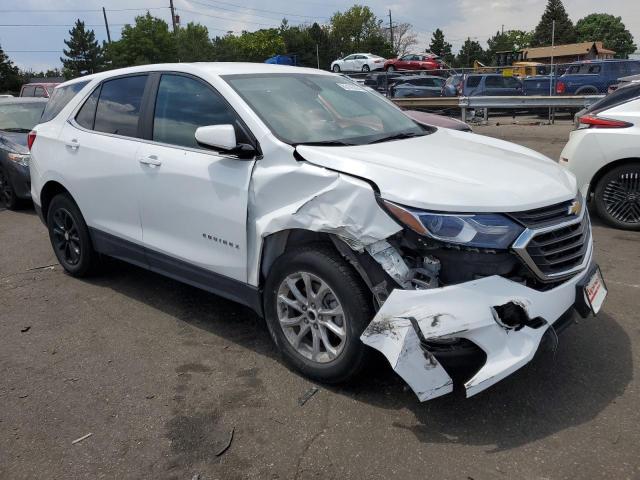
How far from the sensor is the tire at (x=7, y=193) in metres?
8.67

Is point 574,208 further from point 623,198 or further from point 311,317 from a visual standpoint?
point 623,198

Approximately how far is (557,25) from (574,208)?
10265 cm

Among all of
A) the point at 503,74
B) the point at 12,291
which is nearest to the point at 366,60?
the point at 503,74

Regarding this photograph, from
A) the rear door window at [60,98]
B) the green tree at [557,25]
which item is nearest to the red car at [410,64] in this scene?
the rear door window at [60,98]

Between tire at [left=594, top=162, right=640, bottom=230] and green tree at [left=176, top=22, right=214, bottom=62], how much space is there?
197 feet

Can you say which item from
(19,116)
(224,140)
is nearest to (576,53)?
(19,116)

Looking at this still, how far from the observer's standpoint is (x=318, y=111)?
3.82 meters

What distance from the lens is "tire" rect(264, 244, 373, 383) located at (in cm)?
298

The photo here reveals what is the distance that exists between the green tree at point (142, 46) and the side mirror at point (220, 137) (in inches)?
3188

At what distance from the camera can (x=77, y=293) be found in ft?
16.5

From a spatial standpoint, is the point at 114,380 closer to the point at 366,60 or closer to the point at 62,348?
the point at 62,348

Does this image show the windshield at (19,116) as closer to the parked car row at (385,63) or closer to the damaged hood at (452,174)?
the damaged hood at (452,174)

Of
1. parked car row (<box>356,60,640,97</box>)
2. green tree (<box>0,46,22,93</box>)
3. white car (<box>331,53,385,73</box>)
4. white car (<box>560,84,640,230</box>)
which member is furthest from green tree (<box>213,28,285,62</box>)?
white car (<box>560,84,640,230</box>)

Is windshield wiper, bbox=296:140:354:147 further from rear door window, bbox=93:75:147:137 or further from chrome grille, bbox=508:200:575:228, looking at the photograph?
rear door window, bbox=93:75:147:137
